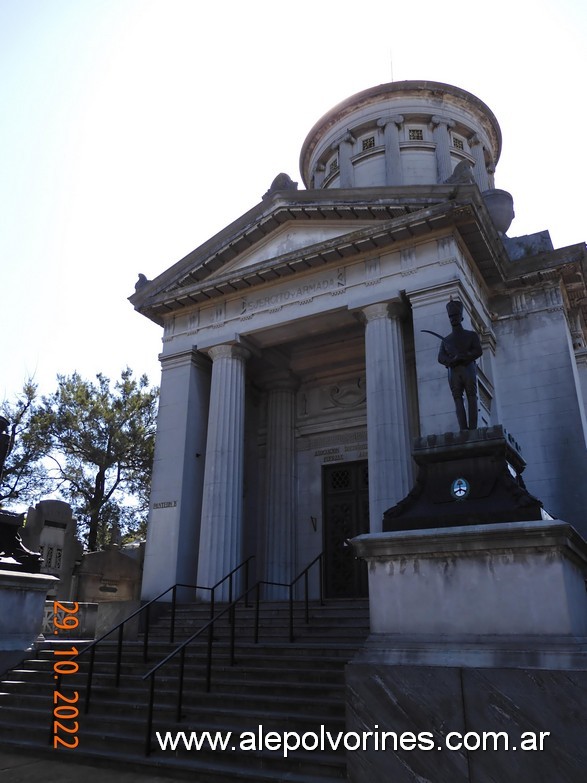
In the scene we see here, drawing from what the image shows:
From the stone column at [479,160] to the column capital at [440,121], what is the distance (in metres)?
1.09

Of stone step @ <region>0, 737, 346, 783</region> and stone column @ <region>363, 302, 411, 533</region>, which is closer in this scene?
stone step @ <region>0, 737, 346, 783</region>

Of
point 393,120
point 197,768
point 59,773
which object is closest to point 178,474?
point 59,773

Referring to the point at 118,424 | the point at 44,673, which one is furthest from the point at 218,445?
the point at 118,424

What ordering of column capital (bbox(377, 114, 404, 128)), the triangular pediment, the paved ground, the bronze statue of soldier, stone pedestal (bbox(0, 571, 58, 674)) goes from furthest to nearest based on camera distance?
column capital (bbox(377, 114, 404, 128)) < the triangular pediment < stone pedestal (bbox(0, 571, 58, 674)) < the bronze statue of soldier < the paved ground

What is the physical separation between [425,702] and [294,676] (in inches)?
137

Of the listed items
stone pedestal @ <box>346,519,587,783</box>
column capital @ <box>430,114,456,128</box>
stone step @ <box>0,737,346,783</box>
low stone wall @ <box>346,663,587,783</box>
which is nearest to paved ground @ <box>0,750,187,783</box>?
stone step @ <box>0,737,346,783</box>

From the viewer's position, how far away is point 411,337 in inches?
615

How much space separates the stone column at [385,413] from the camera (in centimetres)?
1221

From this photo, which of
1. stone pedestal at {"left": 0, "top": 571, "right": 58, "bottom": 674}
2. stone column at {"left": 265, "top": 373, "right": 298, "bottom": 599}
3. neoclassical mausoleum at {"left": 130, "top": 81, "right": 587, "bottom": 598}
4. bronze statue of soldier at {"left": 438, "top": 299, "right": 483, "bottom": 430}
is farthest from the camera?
stone column at {"left": 265, "top": 373, "right": 298, "bottom": 599}

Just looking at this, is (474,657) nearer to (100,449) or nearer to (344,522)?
(344,522)

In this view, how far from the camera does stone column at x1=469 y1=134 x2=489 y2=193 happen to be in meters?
23.4

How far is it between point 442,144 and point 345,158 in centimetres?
375

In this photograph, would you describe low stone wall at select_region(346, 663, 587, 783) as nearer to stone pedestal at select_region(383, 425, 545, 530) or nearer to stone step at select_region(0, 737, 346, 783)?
stone step at select_region(0, 737, 346, 783)

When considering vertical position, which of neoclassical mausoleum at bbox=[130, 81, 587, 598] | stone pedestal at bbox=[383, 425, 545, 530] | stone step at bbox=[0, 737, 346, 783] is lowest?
stone step at bbox=[0, 737, 346, 783]
